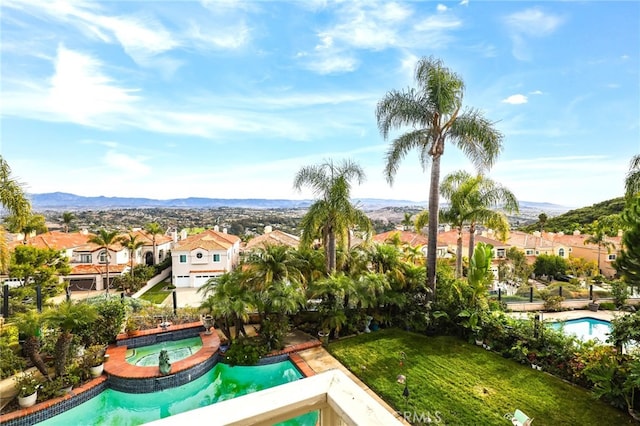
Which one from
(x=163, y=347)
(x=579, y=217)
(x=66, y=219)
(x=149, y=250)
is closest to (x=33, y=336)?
(x=163, y=347)

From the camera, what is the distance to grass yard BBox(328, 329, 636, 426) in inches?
270

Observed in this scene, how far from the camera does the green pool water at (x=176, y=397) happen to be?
7.62 metres

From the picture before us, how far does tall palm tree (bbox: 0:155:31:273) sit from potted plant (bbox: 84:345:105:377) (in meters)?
6.47

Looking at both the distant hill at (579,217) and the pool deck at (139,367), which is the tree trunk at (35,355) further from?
the distant hill at (579,217)

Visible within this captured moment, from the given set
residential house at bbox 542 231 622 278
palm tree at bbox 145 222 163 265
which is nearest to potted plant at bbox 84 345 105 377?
palm tree at bbox 145 222 163 265

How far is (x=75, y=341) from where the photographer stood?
30.3 feet

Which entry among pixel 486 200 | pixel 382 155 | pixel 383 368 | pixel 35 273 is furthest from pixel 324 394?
pixel 35 273

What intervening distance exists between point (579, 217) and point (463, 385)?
7510 centimetres

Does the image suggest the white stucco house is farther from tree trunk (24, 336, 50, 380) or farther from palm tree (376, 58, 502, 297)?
palm tree (376, 58, 502, 297)

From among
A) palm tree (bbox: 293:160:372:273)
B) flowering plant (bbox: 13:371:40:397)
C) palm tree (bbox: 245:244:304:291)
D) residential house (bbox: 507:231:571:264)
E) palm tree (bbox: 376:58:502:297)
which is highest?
palm tree (bbox: 376:58:502:297)

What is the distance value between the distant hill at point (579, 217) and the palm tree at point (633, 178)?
53.6 meters

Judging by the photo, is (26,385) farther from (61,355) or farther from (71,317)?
(71,317)

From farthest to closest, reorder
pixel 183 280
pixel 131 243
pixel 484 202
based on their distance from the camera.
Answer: pixel 131 243
pixel 183 280
pixel 484 202

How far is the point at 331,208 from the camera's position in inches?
491
